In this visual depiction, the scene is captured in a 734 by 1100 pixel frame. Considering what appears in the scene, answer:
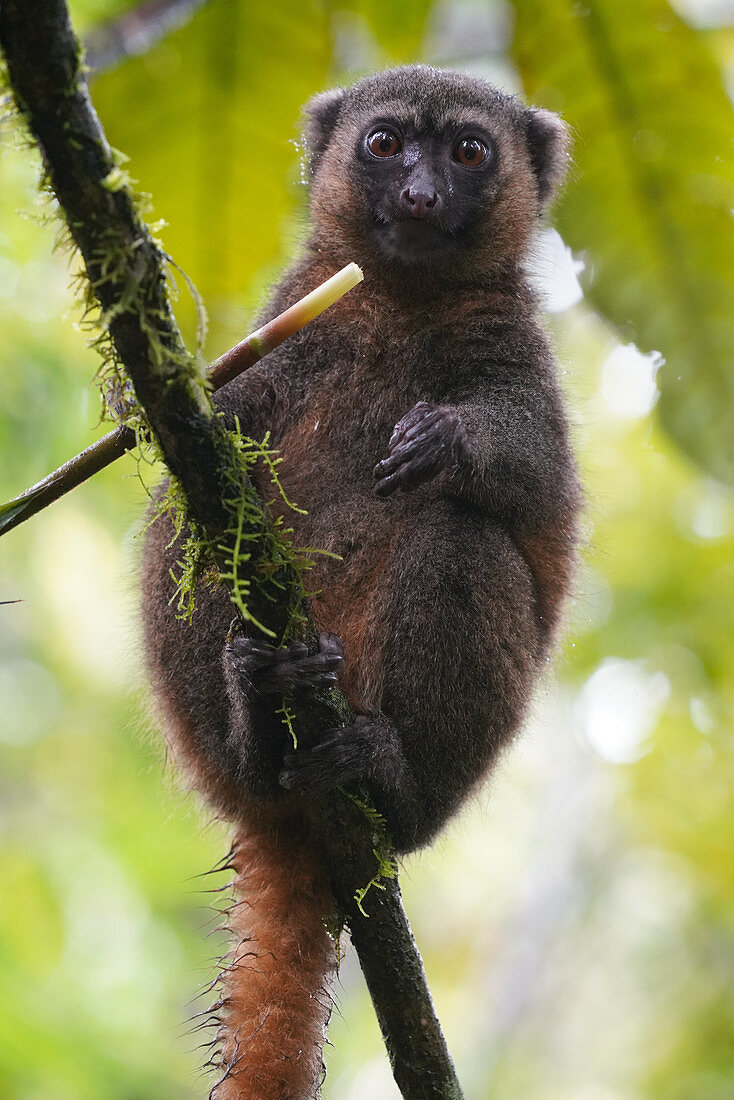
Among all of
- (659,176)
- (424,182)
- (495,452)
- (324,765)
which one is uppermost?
(424,182)

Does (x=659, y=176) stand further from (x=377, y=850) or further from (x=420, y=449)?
(x=377, y=850)

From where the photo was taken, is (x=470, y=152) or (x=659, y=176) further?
(x=470, y=152)

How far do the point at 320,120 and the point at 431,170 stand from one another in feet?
3.00

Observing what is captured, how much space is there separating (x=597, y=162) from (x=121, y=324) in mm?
1953

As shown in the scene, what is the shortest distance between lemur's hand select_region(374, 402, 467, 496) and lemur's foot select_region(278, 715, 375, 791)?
69 centimetres

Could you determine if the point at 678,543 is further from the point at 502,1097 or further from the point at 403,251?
the point at 502,1097

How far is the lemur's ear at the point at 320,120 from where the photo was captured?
15.5ft

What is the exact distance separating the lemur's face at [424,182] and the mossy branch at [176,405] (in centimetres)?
169

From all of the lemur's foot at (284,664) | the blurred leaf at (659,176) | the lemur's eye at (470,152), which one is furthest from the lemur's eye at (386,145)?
the lemur's foot at (284,664)

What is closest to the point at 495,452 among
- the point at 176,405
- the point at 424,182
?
the point at 424,182

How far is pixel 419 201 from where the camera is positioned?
3.86 meters

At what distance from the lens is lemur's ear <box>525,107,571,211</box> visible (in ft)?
15.4

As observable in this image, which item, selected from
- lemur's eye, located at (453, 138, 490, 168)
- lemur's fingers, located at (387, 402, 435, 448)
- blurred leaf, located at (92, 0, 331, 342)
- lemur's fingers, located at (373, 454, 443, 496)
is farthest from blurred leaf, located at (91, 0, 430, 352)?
lemur's fingers, located at (373, 454, 443, 496)

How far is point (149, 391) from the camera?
2.25 metres
